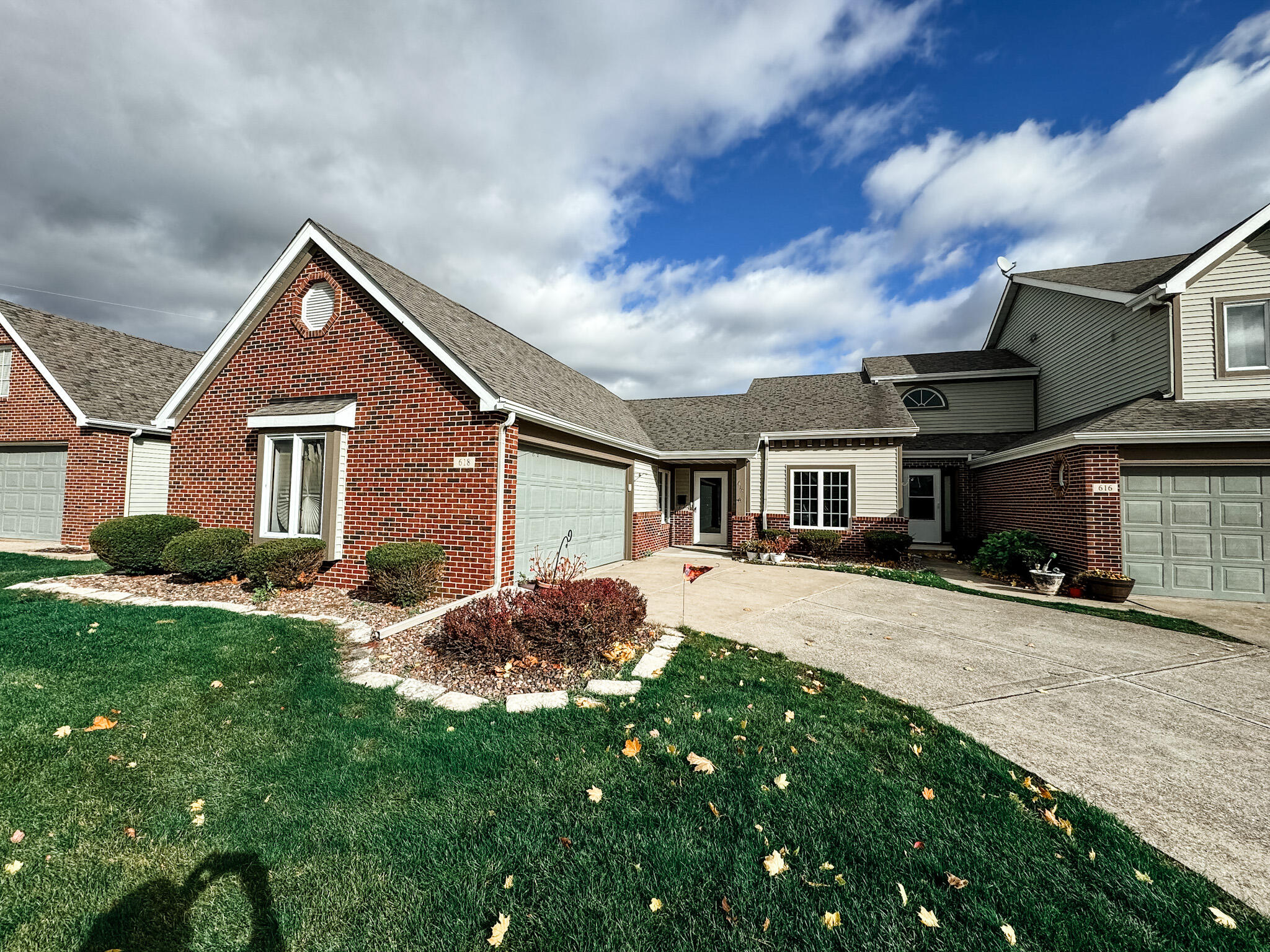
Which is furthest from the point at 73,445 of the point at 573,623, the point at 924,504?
the point at 924,504

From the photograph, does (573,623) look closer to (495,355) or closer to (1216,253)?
(495,355)

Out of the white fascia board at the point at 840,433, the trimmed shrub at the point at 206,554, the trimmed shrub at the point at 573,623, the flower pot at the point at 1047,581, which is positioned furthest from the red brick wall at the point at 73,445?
the flower pot at the point at 1047,581

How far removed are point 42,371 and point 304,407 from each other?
10654 mm

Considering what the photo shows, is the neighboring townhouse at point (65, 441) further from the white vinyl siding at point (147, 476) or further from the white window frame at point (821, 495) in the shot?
the white window frame at point (821, 495)

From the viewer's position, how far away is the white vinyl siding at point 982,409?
1755 centimetres

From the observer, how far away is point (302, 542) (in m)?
8.38

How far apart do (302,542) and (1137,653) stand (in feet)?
38.3

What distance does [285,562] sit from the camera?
26.1 ft

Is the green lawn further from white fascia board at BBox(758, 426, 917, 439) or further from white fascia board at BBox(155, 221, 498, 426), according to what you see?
white fascia board at BBox(758, 426, 917, 439)

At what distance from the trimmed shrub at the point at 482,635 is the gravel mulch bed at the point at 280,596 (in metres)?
1.51

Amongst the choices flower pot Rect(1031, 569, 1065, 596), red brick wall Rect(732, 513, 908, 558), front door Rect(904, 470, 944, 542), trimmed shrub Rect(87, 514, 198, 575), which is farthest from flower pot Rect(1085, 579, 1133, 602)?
trimmed shrub Rect(87, 514, 198, 575)

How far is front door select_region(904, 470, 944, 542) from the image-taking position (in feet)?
56.3

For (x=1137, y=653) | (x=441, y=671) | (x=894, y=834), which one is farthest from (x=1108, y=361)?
(x=441, y=671)

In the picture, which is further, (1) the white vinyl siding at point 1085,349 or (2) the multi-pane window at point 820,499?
(2) the multi-pane window at point 820,499
